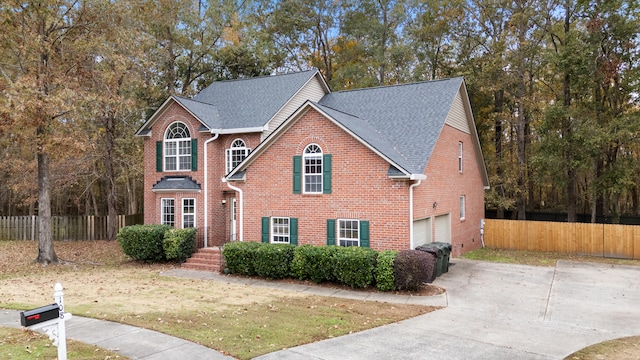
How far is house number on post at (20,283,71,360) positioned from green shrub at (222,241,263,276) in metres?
8.51

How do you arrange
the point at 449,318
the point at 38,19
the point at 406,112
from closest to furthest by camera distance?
1. the point at 449,318
2. the point at 38,19
3. the point at 406,112

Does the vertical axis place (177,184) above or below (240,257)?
above

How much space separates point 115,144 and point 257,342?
23.6 meters

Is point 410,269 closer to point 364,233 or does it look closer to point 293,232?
point 364,233

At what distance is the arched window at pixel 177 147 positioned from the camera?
19828mm

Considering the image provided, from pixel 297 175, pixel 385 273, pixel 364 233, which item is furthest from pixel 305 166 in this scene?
pixel 385 273

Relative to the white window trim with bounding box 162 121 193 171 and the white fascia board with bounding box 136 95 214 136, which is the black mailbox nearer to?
the white fascia board with bounding box 136 95 214 136

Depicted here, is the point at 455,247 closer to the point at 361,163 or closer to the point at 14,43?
the point at 361,163

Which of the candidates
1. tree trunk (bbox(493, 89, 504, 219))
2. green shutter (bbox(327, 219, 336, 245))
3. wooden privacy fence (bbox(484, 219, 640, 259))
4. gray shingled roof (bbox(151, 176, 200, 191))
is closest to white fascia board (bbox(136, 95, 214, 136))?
gray shingled roof (bbox(151, 176, 200, 191))

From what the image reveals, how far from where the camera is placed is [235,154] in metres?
19.7

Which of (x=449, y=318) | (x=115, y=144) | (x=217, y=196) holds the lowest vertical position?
(x=449, y=318)

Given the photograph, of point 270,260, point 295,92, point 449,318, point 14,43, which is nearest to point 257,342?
point 449,318

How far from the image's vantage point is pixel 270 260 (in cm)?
1431

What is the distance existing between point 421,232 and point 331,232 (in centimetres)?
330
